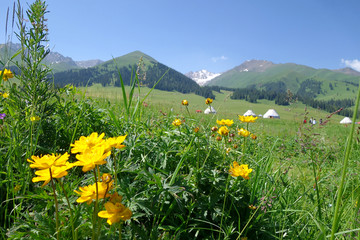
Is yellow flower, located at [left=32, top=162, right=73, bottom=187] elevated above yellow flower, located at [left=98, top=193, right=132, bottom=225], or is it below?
above

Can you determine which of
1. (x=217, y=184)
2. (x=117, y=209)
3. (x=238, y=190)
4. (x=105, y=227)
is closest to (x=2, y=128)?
(x=105, y=227)

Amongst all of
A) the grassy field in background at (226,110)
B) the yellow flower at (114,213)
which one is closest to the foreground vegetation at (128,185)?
the yellow flower at (114,213)

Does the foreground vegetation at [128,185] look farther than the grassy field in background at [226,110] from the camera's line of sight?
No

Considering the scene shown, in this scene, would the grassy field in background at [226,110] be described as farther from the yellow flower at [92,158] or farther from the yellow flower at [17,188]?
the yellow flower at [17,188]

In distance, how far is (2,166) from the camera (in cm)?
144

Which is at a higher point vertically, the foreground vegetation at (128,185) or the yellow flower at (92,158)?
the yellow flower at (92,158)

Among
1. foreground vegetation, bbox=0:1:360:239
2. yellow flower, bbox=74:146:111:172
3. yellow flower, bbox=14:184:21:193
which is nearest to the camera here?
yellow flower, bbox=74:146:111:172

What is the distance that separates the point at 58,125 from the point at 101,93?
4.43 meters

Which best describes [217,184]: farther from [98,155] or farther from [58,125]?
[58,125]

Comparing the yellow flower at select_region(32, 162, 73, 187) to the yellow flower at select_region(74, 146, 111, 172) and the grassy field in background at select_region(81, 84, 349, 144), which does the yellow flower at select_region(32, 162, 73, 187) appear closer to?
the yellow flower at select_region(74, 146, 111, 172)

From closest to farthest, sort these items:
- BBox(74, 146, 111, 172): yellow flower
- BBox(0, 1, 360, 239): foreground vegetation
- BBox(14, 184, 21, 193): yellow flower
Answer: BBox(74, 146, 111, 172): yellow flower
BBox(0, 1, 360, 239): foreground vegetation
BBox(14, 184, 21, 193): yellow flower

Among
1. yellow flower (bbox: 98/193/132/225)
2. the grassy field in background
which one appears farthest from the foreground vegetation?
the grassy field in background

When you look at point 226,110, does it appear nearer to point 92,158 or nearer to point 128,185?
point 128,185

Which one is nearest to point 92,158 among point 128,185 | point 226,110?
point 128,185
